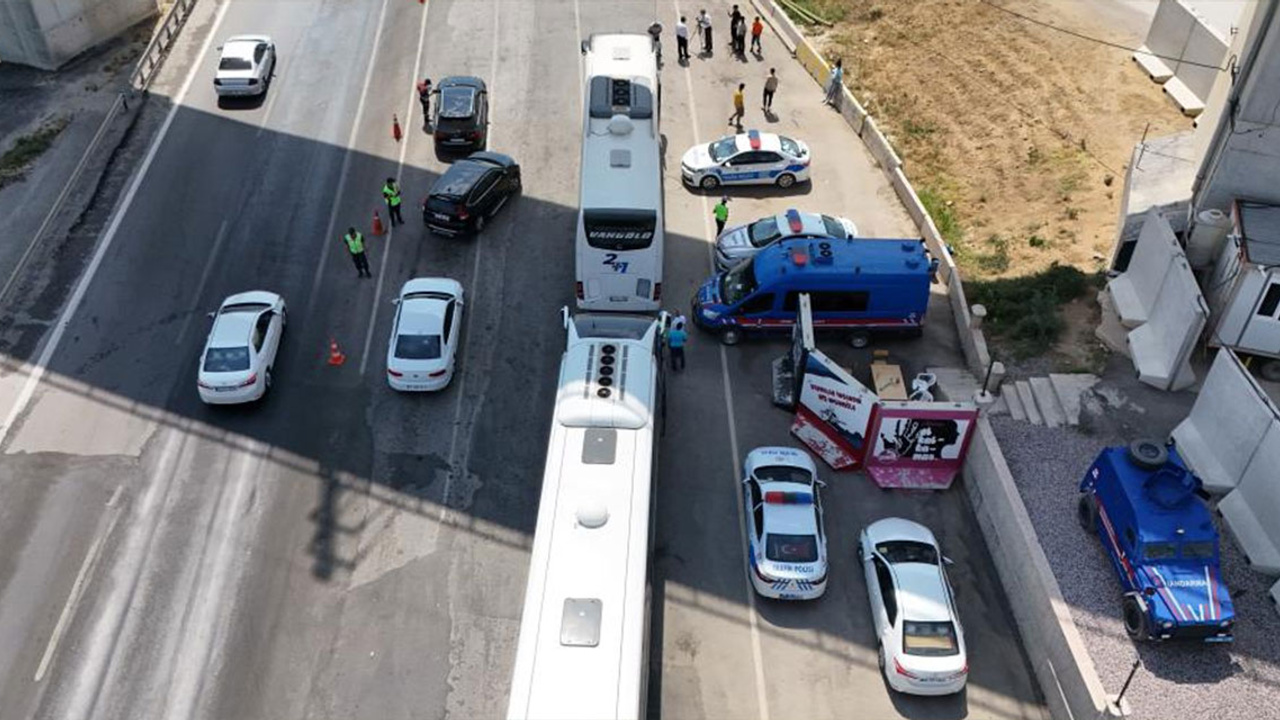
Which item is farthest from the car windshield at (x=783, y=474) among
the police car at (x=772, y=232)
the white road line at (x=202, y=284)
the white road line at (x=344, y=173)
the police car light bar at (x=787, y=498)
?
the white road line at (x=202, y=284)

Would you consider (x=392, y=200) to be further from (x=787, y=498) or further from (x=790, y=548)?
(x=790, y=548)

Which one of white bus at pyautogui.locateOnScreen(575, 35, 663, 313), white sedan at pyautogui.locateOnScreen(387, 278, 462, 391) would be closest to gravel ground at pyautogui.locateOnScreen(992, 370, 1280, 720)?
white bus at pyautogui.locateOnScreen(575, 35, 663, 313)

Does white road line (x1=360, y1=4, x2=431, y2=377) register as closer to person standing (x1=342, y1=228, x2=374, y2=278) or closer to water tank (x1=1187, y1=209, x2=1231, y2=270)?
person standing (x1=342, y1=228, x2=374, y2=278)

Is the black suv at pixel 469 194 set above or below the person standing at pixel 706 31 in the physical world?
below

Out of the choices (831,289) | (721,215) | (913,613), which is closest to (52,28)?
(721,215)

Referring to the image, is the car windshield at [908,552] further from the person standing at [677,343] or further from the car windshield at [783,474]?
the person standing at [677,343]

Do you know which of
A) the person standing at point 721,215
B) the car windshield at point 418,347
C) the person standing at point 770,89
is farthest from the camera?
the person standing at point 770,89

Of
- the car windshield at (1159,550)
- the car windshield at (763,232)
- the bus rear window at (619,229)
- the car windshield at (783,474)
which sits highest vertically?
the bus rear window at (619,229)

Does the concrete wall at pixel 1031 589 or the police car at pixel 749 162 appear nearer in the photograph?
the concrete wall at pixel 1031 589
